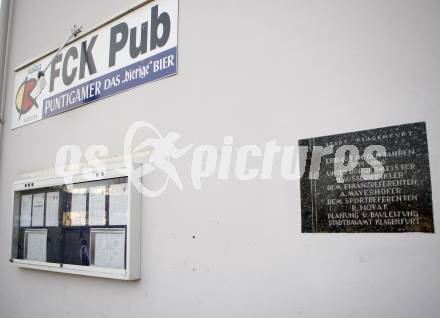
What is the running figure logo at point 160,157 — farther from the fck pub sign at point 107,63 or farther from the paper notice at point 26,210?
the paper notice at point 26,210

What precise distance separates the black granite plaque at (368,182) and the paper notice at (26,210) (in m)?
2.42

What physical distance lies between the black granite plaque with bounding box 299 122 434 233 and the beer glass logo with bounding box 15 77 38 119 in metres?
2.74

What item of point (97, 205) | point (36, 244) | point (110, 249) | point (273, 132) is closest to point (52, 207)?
point (36, 244)

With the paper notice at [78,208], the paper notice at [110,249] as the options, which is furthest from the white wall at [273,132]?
the paper notice at [78,208]

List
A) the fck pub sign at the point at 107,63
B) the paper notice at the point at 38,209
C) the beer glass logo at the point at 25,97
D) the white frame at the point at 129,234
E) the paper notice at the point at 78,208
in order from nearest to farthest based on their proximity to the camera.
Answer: the white frame at the point at 129,234
the fck pub sign at the point at 107,63
the paper notice at the point at 78,208
the paper notice at the point at 38,209
the beer glass logo at the point at 25,97

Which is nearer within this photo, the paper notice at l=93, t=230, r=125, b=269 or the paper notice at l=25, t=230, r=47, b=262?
the paper notice at l=93, t=230, r=125, b=269

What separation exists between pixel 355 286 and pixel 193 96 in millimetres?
1356

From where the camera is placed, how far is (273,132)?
1984mm

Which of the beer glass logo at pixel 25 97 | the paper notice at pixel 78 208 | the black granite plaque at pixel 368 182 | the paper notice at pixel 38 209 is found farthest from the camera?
the beer glass logo at pixel 25 97

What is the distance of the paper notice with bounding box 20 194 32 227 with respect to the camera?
3.24m

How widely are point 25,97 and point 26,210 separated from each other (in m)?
1.09

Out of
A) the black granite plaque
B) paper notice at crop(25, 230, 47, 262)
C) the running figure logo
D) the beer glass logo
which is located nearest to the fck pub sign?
the beer glass logo

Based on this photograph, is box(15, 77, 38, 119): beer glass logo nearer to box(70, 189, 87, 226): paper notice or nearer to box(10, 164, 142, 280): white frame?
box(70, 189, 87, 226): paper notice

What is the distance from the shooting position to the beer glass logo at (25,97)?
11.7 feet
